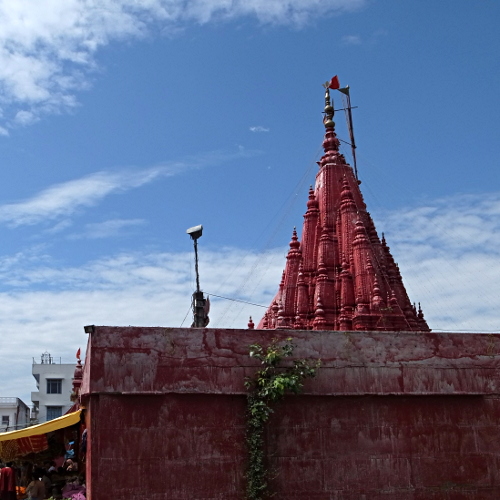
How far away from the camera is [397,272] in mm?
20594

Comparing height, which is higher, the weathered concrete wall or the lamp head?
the lamp head

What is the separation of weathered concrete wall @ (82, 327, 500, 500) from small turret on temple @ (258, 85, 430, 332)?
17.9 feet

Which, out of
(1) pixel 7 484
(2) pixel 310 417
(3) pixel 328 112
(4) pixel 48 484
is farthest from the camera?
(3) pixel 328 112

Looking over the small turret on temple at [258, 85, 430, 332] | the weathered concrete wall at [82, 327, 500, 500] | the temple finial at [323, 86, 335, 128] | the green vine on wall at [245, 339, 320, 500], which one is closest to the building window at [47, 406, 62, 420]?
the small turret on temple at [258, 85, 430, 332]

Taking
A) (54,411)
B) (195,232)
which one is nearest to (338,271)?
(195,232)

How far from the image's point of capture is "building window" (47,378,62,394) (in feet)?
156

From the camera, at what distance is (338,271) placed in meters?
19.4

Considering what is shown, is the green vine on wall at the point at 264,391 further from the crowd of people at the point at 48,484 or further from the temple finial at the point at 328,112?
the temple finial at the point at 328,112

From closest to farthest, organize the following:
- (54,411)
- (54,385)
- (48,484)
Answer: (48,484) < (54,411) < (54,385)

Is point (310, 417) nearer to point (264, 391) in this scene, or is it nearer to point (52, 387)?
point (264, 391)

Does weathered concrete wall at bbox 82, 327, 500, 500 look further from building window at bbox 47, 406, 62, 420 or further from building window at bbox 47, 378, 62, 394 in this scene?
building window at bbox 47, 378, 62, 394

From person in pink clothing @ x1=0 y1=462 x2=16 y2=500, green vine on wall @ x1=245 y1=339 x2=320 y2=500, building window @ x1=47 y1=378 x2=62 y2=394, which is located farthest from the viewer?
building window @ x1=47 y1=378 x2=62 y2=394

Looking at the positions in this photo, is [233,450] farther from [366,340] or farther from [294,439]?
[366,340]

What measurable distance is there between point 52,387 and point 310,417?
131 ft
